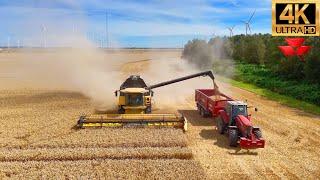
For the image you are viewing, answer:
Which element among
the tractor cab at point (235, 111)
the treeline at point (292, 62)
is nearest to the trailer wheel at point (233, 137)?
the tractor cab at point (235, 111)

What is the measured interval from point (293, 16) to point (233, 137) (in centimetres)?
1349

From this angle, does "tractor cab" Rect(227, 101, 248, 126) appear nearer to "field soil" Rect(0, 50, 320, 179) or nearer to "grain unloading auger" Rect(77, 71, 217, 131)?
"field soil" Rect(0, 50, 320, 179)

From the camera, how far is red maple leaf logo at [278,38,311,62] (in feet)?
173

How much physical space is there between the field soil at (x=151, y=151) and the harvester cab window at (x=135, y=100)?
138 inches

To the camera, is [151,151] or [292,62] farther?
[292,62]

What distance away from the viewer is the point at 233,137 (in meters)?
23.3

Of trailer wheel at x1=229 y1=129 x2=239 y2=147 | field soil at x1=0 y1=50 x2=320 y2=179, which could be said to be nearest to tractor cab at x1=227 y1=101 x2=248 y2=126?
trailer wheel at x1=229 y1=129 x2=239 y2=147

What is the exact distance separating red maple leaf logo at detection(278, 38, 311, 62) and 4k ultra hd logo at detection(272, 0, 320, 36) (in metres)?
18.6

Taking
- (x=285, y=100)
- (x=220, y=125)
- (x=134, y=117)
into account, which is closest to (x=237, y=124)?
(x=220, y=125)

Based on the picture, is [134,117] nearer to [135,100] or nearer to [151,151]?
[135,100]

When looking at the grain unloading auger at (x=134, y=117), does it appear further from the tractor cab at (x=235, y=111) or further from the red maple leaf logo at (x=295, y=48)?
the red maple leaf logo at (x=295, y=48)

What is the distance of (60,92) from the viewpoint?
49.5 meters

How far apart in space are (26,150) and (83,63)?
42.0m

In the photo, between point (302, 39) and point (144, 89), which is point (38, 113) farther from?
point (302, 39)
